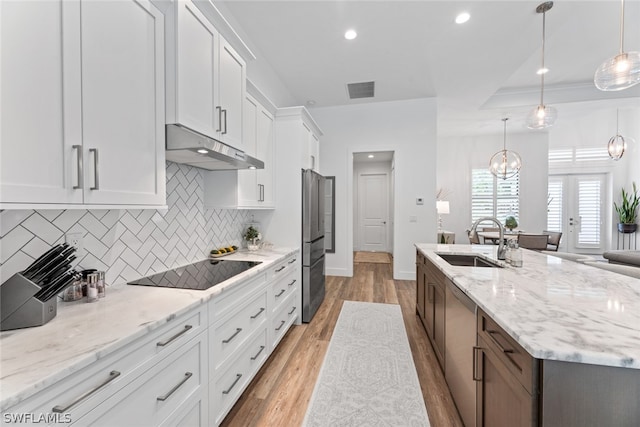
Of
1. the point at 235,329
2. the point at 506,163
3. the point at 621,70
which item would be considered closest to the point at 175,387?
the point at 235,329

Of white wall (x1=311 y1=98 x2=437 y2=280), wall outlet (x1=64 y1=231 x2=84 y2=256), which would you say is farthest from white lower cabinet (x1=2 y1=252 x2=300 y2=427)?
white wall (x1=311 y1=98 x2=437 y2=280)

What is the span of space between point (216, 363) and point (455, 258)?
2.29 meters

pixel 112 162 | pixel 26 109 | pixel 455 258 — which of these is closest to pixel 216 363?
pixel 112 162

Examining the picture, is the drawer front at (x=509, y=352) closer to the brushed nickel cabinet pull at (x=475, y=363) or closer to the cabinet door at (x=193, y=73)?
the brushed nickel cabinet pull at (x=475, y=363)

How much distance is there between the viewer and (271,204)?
10.1 ft

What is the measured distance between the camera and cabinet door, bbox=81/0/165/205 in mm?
1083

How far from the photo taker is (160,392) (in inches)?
44.2

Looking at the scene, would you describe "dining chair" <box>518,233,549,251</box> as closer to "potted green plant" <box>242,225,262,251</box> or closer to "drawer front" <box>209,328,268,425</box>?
"potted green plant" <box>242,225,262,251</box>

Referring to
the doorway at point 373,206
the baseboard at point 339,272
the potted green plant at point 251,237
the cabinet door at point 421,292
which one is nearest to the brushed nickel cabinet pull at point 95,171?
the potted green plant at point 251,237

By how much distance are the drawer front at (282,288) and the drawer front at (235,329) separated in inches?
7.6

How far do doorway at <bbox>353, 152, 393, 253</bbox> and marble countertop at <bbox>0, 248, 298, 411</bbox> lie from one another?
21.9 feet

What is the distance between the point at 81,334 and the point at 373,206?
7317 mm

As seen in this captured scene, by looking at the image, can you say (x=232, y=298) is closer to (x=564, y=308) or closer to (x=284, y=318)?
(x=284, y=318)

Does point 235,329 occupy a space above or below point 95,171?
below
